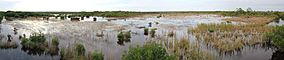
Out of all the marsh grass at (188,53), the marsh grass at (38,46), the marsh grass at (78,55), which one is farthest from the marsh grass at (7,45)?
the marsh grass at (188,53)

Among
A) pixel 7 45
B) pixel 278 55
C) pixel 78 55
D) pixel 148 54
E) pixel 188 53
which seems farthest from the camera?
pixel 7 45

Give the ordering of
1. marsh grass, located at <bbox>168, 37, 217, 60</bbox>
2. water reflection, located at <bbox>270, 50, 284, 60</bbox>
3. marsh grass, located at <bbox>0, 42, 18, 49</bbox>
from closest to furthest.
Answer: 1. marsh grass, located at <bbox>168, 37, 217, 60</bbox>
2. water reflection, located at <bbox>270, 50, 284, 60</bbox>
3. marsh grass, located at <bbox>0, 42, 18, 49</bbox>

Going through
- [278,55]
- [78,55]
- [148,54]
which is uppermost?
[148,54]

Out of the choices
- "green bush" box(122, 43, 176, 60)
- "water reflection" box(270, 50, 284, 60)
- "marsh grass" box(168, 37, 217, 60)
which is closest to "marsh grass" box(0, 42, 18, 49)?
"marsh grass" box(168, 37, 217, 60)

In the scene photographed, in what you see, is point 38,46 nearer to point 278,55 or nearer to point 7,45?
point 7,45

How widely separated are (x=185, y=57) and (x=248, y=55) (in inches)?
245

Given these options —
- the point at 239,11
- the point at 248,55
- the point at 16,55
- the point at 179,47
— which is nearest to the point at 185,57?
the point at 179,47

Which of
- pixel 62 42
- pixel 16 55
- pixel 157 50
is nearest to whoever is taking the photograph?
pixel 157 50

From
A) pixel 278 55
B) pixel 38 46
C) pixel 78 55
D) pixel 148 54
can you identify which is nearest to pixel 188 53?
pixel 78 55

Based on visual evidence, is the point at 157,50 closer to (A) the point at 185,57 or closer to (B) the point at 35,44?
(A) the point at 185,57

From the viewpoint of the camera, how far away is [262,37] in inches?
1387

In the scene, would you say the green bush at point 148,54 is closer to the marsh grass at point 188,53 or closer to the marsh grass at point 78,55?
the marsh grass at point 78,55

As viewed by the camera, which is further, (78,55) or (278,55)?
(278,55)

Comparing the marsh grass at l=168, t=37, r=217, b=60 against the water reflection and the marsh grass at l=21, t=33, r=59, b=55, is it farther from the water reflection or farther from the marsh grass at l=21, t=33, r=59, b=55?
the marsh grass at l=21, t=33, r=59, b=55
